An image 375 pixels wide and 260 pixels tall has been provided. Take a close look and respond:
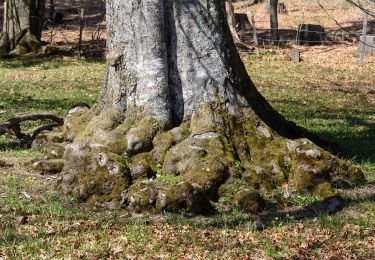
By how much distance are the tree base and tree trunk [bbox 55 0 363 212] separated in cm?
1

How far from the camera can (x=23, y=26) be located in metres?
27.6

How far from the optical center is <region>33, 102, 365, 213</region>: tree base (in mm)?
8250

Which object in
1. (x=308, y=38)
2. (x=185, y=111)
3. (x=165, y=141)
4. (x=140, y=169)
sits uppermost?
(x=185, y=111)

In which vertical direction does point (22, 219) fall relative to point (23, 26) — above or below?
below

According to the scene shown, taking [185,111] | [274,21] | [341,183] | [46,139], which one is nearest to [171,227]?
[185,111]

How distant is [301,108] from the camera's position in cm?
1717

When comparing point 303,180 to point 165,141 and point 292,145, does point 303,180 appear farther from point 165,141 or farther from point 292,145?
point 165,141

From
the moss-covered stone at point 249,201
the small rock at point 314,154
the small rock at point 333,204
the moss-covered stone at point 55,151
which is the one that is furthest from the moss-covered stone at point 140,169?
the small rock at point 333,204

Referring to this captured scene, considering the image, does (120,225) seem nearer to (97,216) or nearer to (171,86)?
(97,216)

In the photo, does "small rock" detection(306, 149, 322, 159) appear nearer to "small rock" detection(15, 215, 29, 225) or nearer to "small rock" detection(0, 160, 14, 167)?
"small rock" detection(15, 215, 29, 225)

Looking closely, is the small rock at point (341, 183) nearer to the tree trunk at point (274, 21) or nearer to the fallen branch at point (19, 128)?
the fallen branch at point (19, 128)

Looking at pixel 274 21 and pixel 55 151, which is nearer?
pixel 55 151

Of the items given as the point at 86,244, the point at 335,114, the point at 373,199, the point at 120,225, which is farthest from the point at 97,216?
the point at 335,114

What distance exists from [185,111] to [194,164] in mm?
1126
